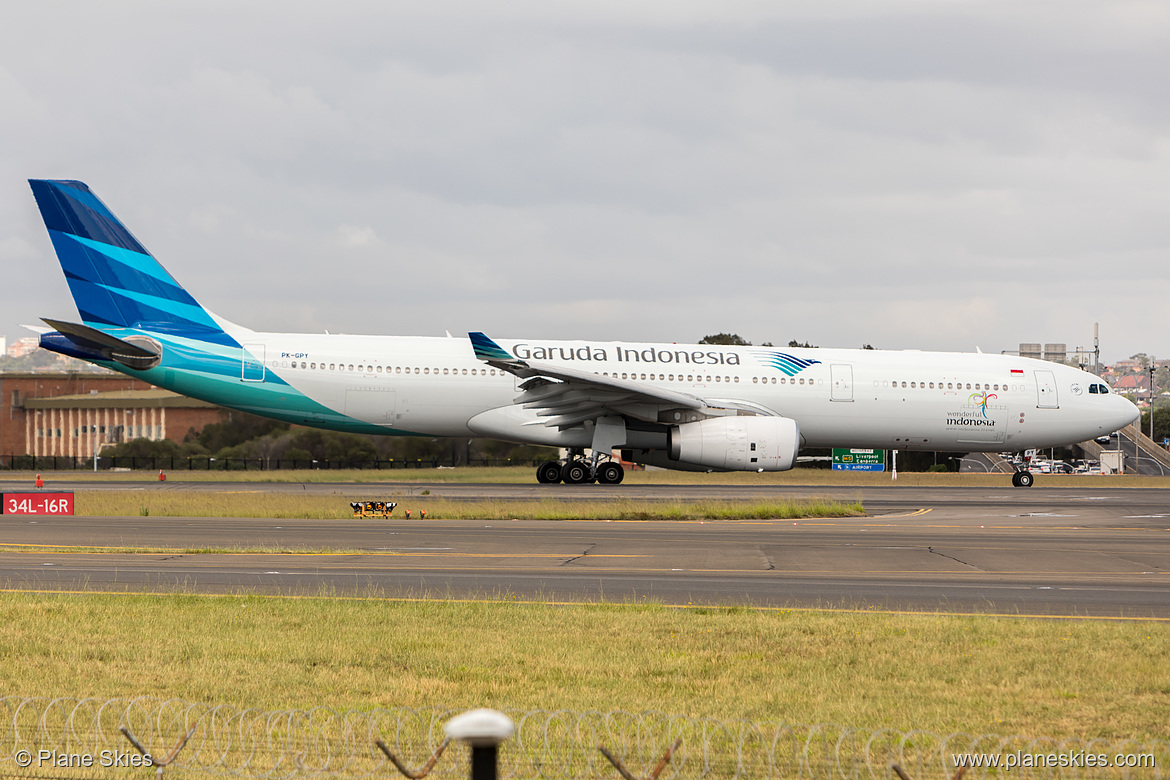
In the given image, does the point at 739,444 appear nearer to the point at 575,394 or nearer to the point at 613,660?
the point at 575,394

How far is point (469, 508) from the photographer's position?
23.4m

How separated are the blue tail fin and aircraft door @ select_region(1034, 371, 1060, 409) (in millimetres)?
24801

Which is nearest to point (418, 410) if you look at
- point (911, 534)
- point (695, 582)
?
point (911, 534)

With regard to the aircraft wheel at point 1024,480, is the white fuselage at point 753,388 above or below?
above

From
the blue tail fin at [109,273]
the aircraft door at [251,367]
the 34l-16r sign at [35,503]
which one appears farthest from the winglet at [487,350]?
the 34l-16r sign at [35,503]

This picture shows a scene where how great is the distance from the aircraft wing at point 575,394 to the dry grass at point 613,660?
56.8ft

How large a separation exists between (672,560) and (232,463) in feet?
131

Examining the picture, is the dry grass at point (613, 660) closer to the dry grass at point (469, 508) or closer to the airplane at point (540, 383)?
the dry grass at point (469, 508)

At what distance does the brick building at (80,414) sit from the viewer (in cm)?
6506

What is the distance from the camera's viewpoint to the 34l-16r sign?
23328 mm

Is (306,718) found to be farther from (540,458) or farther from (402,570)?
(540,458)

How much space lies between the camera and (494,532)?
19.4 meters

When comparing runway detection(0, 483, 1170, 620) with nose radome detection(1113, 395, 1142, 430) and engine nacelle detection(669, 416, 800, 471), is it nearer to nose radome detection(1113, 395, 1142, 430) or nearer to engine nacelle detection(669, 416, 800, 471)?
engine nacelle detection(669, 416, 800, 471)

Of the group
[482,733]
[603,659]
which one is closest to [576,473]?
[603,659]
